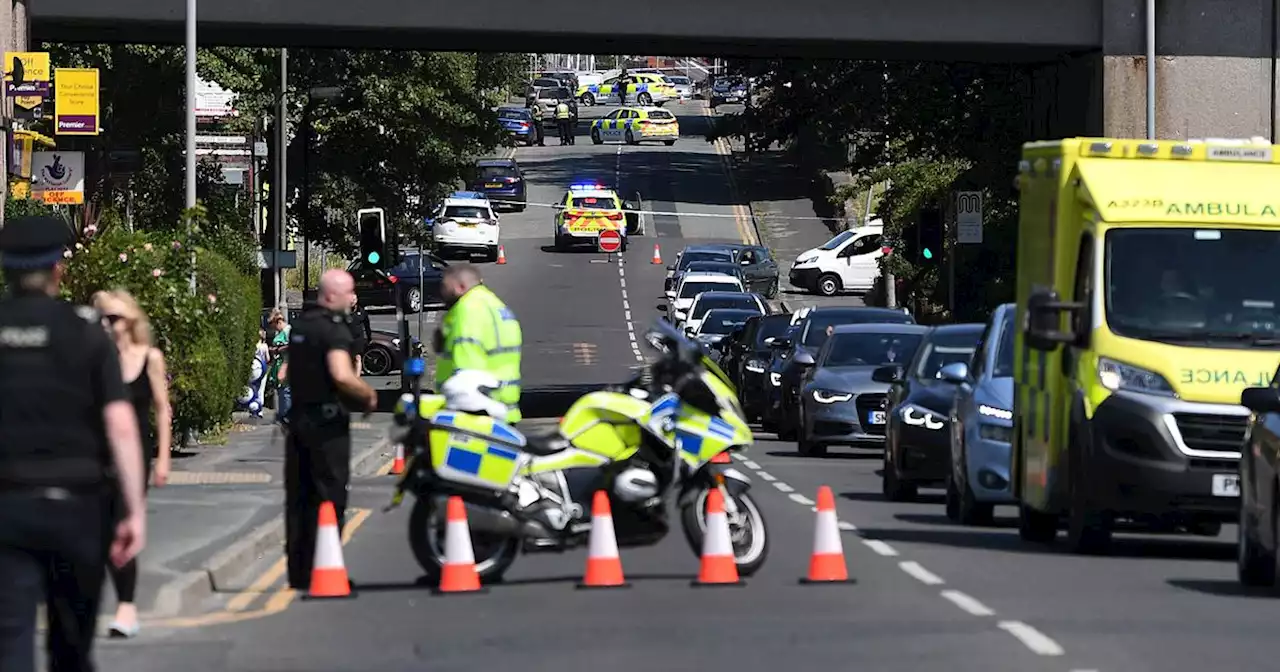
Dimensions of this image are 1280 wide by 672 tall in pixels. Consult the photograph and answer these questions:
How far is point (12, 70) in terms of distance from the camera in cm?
→ 3014

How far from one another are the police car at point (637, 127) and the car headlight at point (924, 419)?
87.3 m

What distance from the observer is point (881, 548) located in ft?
57.5

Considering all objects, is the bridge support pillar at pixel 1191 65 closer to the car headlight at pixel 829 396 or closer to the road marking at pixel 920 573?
→ the car headlight at pixel 829 396

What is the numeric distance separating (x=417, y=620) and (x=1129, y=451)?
5.01 m

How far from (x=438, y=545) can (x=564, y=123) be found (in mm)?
99144

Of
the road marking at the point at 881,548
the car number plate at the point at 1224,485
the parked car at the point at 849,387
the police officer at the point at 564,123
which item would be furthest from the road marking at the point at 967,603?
the police officer at the point at 564,123

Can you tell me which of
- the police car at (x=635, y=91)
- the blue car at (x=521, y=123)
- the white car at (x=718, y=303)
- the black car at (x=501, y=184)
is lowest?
the white car at (x=718, y=303)

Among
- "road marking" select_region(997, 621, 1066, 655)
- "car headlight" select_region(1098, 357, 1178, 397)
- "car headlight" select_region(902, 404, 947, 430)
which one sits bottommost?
"road marking" select_region(997, 621, 1066, 655)

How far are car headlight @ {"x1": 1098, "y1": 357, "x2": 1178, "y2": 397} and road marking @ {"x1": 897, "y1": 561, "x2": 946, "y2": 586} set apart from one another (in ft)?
5.59

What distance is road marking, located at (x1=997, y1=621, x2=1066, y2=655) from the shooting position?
38.5 ft

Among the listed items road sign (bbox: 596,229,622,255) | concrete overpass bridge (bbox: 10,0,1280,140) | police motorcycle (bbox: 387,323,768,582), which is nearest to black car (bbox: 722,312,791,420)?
concrete overpass bridge (bbox: 10,0,1280,140)

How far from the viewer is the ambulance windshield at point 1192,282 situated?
16750 millimetres

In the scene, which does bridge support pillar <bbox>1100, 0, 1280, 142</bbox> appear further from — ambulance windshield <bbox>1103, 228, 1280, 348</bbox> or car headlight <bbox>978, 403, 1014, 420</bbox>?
ambulance windshield <bbox>1103, 228, 1280, 348</bbox>

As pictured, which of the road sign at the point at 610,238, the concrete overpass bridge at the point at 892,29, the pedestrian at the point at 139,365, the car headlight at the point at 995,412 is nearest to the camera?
the pedestrian at the point at 139,365
